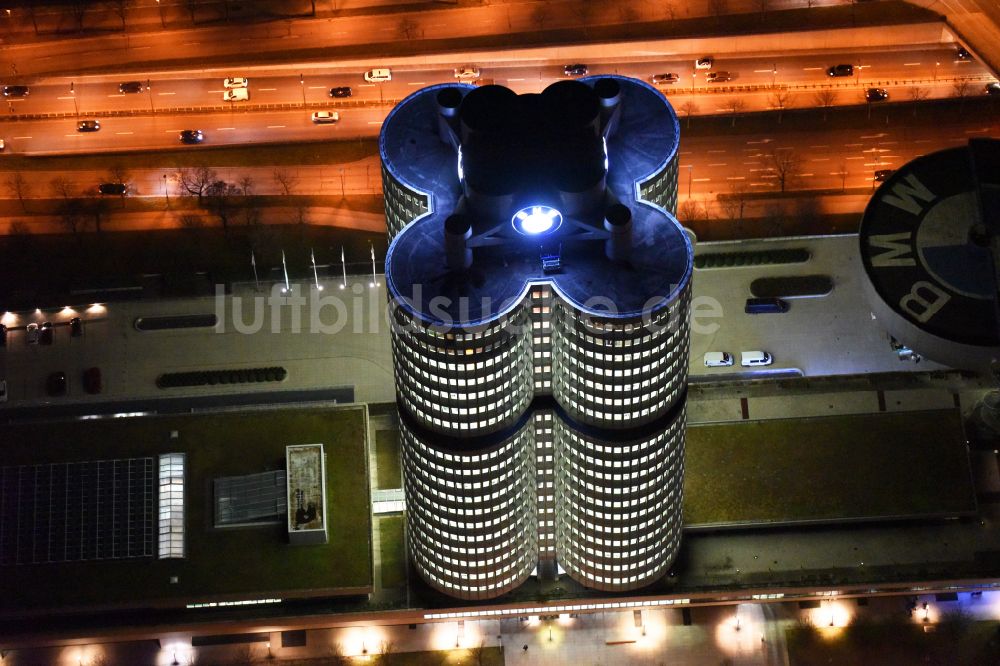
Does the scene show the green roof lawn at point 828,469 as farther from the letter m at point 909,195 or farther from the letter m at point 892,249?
the letter m at point 909,195

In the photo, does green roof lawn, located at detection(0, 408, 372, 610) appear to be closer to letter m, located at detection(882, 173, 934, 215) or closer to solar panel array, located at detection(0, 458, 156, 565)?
solar panel array, located at detection(0, 458, 156, 565)

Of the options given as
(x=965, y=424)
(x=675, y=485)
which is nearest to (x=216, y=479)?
(x=675, y=485)

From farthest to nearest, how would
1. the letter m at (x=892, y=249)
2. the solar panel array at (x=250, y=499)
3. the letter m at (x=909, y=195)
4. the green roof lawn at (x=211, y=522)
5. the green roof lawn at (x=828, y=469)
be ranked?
the green roof lawn at (x=828, y=469) < the solar panel array at (x=250, y=499) < the letter m at (x=909, y=195) < the green roof lawn at (x=211, y=522) < the letter m at (x=892, y=249)

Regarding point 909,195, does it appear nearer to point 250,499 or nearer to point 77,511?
point 250,499

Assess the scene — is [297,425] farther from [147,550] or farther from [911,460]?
[911,460]

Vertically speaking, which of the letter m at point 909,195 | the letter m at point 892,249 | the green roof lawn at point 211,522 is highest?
the letter m at point 909,195

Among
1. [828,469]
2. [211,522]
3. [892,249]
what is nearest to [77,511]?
[211,522]

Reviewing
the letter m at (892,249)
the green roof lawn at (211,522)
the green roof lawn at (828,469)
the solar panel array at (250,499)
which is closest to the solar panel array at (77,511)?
the green roof lawn at (211,522)
